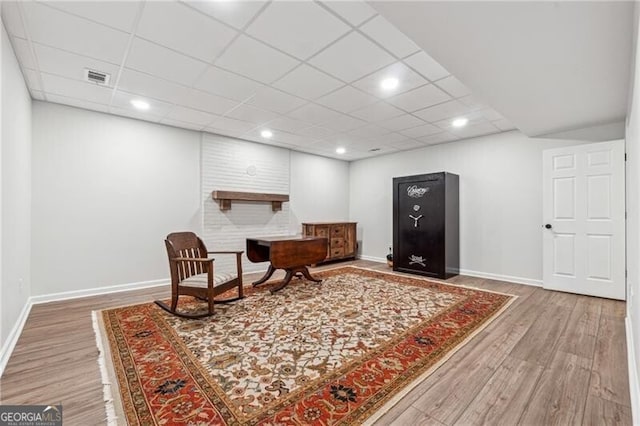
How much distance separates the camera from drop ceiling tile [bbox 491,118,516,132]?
4011 mm

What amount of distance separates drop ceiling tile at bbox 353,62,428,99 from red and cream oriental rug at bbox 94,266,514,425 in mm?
2327

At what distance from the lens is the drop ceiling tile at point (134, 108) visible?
10.6ft

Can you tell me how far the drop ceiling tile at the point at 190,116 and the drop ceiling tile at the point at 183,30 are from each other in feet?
4.66

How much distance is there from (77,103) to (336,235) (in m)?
4.52

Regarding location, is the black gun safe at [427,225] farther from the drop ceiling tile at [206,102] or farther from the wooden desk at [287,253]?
the drop ceiling tile at [206,102]

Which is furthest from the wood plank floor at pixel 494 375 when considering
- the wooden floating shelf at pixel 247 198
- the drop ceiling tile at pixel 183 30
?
the drop ceiling tile at pixel 183 30

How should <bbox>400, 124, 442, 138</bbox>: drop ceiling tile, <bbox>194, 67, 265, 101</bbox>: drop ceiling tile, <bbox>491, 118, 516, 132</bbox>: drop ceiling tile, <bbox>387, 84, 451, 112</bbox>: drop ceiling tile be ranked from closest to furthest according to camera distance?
<bbox>194, 67, 265, 101</bbox>: drop ceiling tile
<bbox>387, 84, 451, 112</bbox>: drop ceiling tile
<bbox>491, 118, 516, 132</bbox>: drop ceiling tile
<bbox>400, 124, 442, 138</bbox>: drop ceiling tile

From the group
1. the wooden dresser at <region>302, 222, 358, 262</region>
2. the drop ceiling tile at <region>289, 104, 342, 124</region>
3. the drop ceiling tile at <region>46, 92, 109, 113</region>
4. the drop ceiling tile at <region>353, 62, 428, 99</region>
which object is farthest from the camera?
the wooden dresser at <region>302, 222, 358, 262</region>

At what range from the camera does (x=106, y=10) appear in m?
1.87

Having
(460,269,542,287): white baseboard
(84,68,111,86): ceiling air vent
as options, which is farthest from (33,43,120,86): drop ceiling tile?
(460,269,542,287): white baseboard

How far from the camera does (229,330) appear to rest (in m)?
2.53

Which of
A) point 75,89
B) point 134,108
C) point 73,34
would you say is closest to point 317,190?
point 134,108

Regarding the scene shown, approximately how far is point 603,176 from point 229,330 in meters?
4.62

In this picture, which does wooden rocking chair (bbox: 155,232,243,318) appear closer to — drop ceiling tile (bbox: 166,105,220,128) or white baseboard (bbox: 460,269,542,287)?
drop ceiling tile (bbox: 166,105,220,128)
